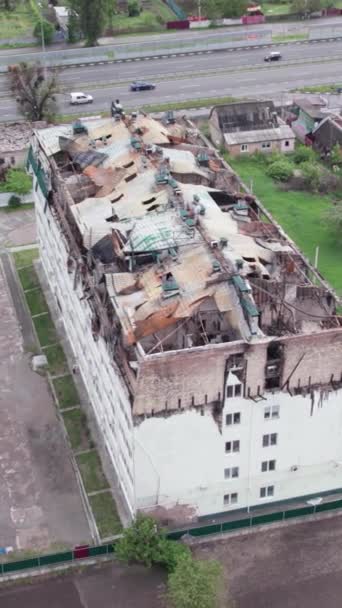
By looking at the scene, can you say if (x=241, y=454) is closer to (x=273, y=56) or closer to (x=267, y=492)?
(x=267, y=492)

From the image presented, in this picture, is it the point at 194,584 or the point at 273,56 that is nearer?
the point at 194,584

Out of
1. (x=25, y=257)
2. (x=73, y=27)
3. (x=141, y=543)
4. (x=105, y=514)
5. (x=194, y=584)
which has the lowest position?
(x=105, y=514)

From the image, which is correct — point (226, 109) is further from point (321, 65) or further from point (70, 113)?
point (321, 65)

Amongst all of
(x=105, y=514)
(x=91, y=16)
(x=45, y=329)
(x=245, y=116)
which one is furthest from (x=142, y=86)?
(x=105, y=514)

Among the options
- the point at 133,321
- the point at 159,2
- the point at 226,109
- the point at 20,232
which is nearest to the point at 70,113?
the point at 226,109

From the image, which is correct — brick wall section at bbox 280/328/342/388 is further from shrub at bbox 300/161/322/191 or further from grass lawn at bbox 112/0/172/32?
grass lawn at bbox 112/0/172/32

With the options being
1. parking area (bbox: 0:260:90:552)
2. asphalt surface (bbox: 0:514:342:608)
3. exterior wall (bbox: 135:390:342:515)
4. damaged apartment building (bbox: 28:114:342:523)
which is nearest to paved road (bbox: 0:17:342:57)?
parking area (bbox: 0:260:90:552)
